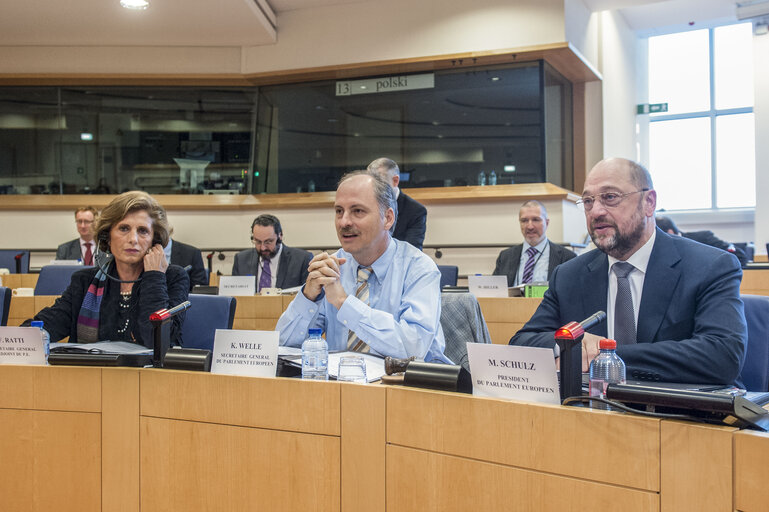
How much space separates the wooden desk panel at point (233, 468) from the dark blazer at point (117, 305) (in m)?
0.83

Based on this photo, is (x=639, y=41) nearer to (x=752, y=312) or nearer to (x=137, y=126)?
(x=137, y=126)

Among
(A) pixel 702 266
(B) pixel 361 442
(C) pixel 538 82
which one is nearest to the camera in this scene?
(B) pixel 361 442

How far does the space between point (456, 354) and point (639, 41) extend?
27.9ft

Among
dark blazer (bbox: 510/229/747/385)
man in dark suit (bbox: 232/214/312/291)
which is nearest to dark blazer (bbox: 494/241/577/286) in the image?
man in dark suit (bbox: 232/214/312/291)

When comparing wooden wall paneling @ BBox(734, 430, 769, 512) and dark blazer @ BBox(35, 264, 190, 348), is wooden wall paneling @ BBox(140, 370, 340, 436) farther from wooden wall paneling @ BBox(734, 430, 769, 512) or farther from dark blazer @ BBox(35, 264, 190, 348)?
dark blazer @ BBox(35, 264, 190, 348)

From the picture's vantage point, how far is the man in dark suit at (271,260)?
4.64m

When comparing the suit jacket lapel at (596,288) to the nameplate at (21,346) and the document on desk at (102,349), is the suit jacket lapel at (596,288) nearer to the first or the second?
the document on desk at (102,349)

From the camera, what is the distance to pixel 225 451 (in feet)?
4.40

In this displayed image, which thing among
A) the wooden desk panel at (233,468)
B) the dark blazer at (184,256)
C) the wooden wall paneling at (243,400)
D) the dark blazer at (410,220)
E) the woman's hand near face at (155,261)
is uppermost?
the dark blazer at (410,220)

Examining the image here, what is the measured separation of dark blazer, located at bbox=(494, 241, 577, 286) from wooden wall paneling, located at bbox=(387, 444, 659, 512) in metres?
3.66

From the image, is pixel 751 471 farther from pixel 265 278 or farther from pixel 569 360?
pixel 265 278

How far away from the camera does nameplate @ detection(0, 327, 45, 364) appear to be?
1.65 m

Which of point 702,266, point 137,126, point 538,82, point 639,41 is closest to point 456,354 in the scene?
point 702,266

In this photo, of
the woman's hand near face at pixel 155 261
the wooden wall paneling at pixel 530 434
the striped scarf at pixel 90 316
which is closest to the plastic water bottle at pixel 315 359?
the wooden wall paneling at pixel 530 434
